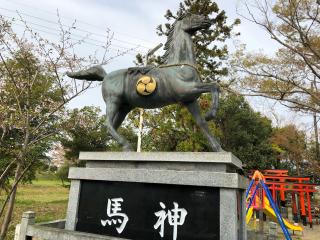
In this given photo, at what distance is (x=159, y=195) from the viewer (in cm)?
369

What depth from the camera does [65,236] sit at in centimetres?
371

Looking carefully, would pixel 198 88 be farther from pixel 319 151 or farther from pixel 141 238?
pixel 319 151

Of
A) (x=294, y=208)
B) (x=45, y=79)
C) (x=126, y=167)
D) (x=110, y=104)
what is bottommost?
(x=294, y=208)

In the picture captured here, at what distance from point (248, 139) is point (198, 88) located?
17156 millimetres

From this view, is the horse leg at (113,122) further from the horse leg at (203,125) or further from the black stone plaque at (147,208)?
the horse leg at (203,125)

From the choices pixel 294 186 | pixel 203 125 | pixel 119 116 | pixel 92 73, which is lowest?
pixel 294 186

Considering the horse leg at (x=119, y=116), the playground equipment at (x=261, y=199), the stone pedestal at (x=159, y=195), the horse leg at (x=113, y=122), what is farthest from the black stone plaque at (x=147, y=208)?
the playground equipment at (x=261, y=199)

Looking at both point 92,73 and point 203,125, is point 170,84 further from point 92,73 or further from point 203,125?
point 92,73

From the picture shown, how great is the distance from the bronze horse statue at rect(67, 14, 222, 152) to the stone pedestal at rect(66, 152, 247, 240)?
1.77 feet

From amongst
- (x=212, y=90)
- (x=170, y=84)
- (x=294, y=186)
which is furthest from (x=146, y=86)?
(x=294, y=186)

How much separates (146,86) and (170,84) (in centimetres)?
37

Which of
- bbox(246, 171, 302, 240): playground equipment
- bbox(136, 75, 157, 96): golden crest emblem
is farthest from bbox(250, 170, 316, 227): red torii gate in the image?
bbox(136, 75, 157, 96): golden crest emblem

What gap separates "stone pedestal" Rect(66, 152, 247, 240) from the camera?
132 inches

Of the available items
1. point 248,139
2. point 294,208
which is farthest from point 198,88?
point 248,139
